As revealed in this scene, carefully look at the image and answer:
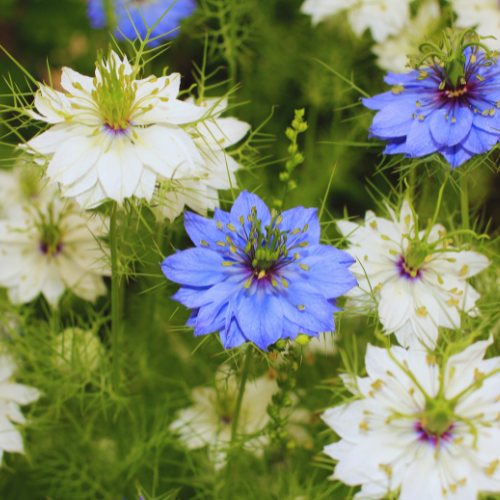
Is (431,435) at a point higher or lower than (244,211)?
lower

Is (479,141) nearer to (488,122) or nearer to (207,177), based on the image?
(488,122)

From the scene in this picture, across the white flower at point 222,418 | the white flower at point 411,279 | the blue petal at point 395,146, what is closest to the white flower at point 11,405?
the white flower at point 222,418

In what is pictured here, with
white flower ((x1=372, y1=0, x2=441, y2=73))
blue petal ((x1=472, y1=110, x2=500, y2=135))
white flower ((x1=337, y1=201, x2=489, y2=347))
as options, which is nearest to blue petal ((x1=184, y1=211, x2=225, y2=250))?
white flower ((x1=337, y1=201, x2=489, y2=347))

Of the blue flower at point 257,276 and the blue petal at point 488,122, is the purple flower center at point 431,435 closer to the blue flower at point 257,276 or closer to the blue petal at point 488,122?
the blue flower at point 257,276

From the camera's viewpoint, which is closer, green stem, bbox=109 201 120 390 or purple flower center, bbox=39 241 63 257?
green stem, bbox=109 201 120 390

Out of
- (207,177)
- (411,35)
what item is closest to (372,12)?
(411,35)

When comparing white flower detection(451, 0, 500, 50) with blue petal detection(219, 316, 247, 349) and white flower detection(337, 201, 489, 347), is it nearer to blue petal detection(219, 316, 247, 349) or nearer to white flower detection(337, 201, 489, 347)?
white flower detection(337, 201, 489, 347)

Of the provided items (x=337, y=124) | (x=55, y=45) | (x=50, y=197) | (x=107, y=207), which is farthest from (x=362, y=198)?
(x=55, y=45)
